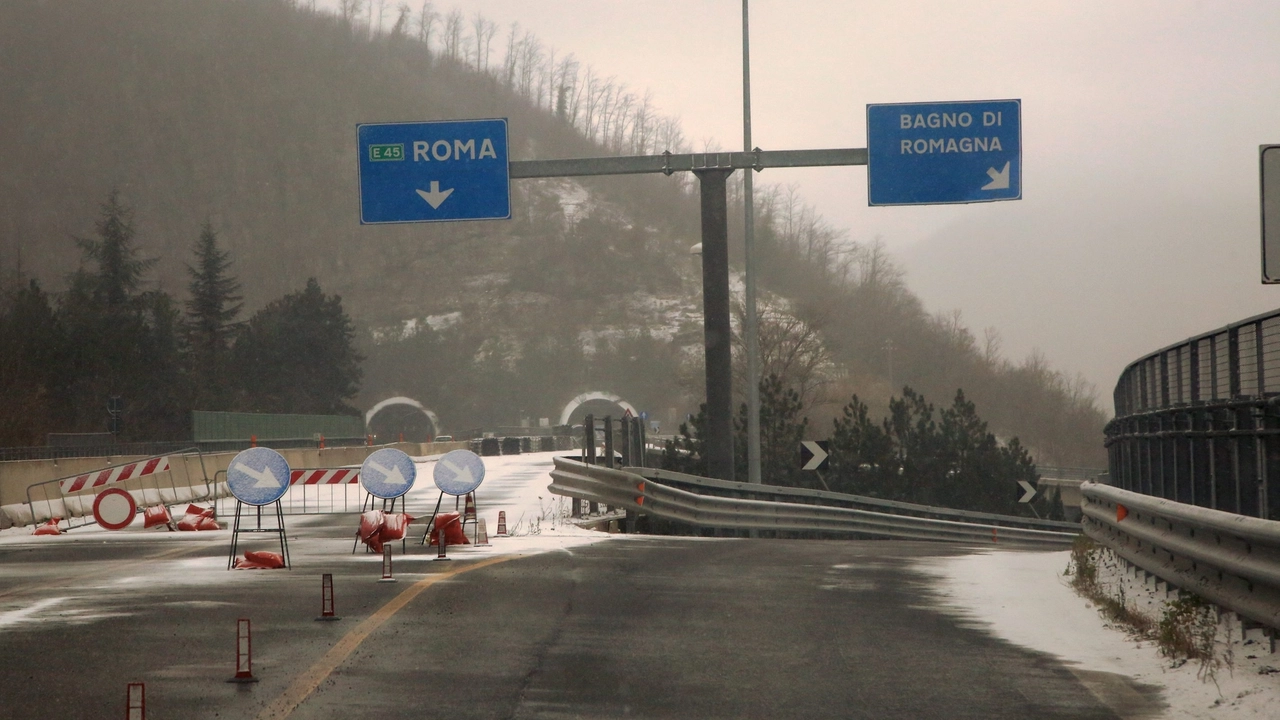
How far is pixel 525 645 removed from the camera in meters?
9.26

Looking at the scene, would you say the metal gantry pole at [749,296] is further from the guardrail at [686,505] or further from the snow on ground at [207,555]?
the snow on ground at [207,555]

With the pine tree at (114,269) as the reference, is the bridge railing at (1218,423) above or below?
below

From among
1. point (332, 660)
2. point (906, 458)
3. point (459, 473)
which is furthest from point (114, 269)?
point (332, 660)

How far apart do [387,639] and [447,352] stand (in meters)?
170

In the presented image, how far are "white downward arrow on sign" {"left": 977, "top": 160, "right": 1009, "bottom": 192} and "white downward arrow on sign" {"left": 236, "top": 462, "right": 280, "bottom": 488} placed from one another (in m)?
12.8

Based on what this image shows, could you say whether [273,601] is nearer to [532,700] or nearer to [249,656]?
[249,656]

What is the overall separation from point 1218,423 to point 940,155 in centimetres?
1203

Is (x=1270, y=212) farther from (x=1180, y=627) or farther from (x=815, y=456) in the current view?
(x=815, y=456)

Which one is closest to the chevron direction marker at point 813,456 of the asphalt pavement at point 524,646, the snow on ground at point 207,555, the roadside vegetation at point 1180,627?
the snow on ground at point 207,555

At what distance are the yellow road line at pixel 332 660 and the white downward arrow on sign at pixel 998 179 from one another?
524 inches

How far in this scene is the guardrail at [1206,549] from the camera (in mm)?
7551

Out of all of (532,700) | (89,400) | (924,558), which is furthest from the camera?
(89,400)

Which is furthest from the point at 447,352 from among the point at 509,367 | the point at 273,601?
the point at 273,601

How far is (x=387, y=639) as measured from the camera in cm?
945
